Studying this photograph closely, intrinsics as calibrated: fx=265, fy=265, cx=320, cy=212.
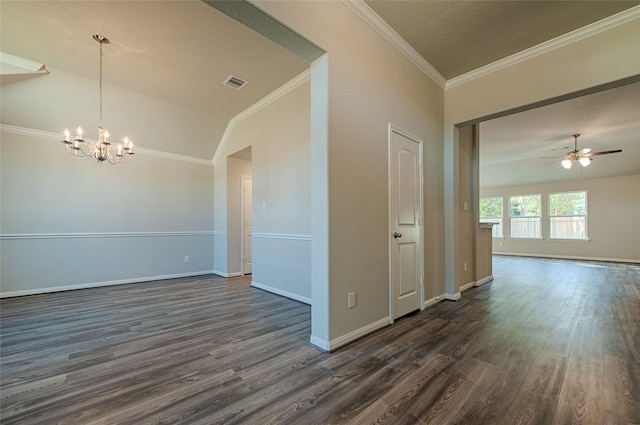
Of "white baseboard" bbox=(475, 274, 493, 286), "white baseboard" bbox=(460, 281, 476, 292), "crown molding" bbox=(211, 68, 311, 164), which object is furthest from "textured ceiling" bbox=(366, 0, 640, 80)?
"white baseboard" bbox=(475, 274, 493, 286)

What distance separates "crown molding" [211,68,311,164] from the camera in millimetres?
3695

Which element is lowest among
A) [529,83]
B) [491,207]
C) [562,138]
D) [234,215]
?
[234,215]

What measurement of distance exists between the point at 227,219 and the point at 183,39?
3287 mm

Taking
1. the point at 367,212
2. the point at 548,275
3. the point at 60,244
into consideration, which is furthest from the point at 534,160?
the point at 60,244

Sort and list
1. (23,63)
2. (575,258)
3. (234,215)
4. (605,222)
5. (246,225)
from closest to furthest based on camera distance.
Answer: (23,63)
(234,215)
(246,225)
(605,222)
(575,258)

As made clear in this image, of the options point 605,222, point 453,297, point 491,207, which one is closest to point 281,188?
point 453,297

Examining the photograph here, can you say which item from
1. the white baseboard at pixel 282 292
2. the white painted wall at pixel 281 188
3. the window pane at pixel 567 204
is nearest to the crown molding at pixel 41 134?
the white painted wall at pixel 281 188

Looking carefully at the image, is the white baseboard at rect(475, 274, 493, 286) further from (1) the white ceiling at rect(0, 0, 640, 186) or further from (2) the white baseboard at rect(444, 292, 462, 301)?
(1) the white ceiling at rect(0, 0, 640, 186)

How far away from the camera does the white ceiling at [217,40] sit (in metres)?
2.45

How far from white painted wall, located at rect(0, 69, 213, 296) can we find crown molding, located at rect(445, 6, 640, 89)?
451 centimetres

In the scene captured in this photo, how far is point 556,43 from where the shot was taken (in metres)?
2.83

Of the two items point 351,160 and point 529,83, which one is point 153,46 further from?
point 529,83

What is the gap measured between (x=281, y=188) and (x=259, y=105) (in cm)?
156

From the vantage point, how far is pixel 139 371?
1.93 meters
